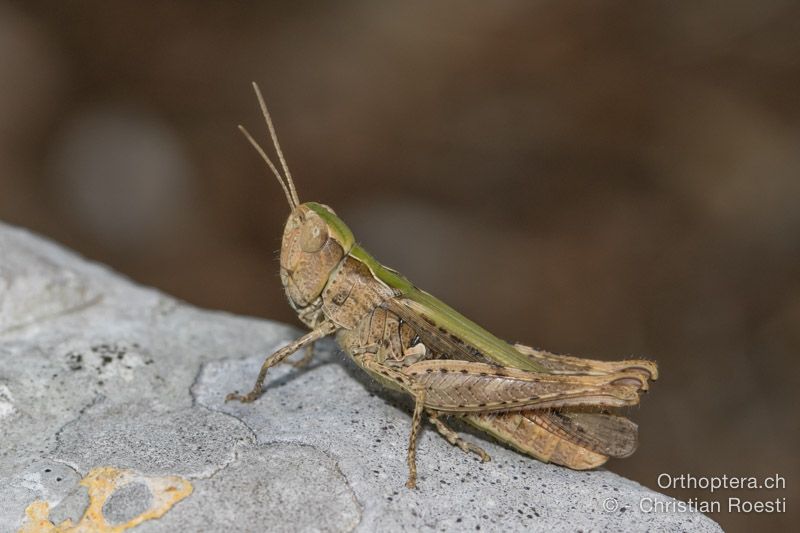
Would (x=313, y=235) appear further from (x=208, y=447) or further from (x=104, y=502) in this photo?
(x=104, y=502)

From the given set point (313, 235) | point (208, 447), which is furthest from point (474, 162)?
point (208, 447)

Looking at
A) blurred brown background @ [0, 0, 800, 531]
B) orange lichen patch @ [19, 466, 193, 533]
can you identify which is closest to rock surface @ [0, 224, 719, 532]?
orange lichen patch @ [19, 466, 193, 533]

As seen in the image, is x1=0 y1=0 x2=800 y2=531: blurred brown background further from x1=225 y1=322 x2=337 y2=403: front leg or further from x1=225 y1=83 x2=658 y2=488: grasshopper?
x1=225 y1=322 x2=337 y2=403: front leg

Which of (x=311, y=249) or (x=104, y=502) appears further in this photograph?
(x=311, y=249)

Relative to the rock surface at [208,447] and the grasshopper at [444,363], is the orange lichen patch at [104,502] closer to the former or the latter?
the rock surface at [208,447]

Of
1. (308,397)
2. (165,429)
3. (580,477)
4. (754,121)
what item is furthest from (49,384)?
(754,121)

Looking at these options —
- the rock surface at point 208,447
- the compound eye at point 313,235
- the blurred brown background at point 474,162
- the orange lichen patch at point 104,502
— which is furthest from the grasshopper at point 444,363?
the blurred brown background at point 474,162
